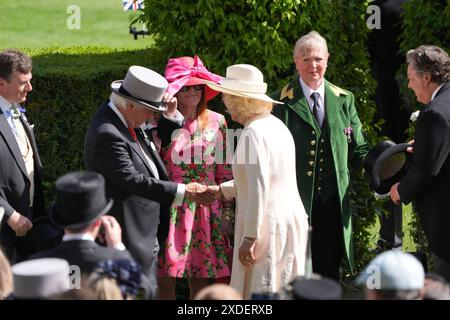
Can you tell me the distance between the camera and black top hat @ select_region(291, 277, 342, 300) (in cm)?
391

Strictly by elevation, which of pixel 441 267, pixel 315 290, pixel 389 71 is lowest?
pixel 315 290

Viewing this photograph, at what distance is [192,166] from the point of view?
6531 mm

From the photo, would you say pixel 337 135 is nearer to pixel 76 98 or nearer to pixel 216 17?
pixel 216 17

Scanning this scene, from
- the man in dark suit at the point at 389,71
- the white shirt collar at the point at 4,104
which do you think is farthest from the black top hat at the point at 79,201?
the man in dark suit at the point at 389,71

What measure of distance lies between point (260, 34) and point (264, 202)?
161 centimetres

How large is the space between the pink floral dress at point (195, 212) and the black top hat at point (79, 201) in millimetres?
1812

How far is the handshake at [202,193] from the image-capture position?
6264 mm

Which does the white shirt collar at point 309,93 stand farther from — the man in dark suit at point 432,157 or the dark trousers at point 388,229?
the dark trousers at point 388,229

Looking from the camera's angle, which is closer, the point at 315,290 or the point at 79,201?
the point at 315,290

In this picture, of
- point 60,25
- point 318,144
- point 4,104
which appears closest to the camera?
point 4,104

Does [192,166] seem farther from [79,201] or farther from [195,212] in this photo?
[79,201]

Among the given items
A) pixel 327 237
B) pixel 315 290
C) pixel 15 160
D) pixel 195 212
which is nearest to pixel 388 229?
pixel 327 237

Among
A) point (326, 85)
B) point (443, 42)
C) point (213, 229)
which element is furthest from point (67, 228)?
point (443, 42)
